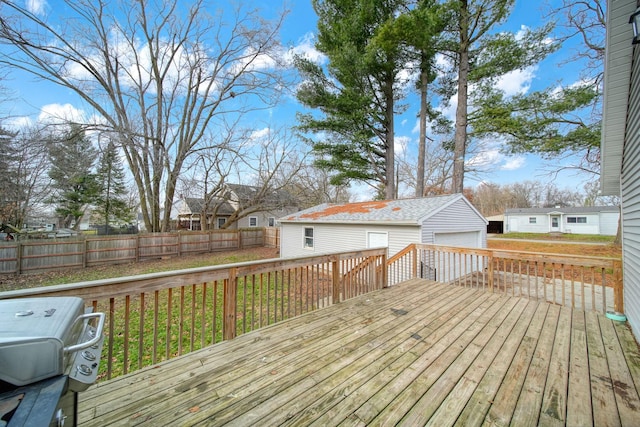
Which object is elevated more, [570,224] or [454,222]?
[454,222]

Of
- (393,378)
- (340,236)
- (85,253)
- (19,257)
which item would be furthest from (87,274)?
(393,378)

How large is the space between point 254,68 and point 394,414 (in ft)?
49.6

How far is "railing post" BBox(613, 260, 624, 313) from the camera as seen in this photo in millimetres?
3516

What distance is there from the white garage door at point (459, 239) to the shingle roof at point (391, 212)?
981mm

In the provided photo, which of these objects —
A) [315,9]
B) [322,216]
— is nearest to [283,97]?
[315,9]

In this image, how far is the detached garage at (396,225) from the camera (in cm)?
773

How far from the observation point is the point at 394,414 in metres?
1.70

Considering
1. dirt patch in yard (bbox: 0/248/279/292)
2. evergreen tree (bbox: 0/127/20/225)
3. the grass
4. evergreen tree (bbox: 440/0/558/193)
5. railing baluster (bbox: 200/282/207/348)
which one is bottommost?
dirt patch in yard (bbox: 0/248/279/292)

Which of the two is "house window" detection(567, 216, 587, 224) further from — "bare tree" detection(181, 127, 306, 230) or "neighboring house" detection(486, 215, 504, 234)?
"bare tree" detection(181, 127, 306, 230)

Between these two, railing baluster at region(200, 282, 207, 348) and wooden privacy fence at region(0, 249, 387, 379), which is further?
railing baluster at region(200, 282, 207, 348)

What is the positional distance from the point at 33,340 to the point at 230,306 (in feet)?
6.21

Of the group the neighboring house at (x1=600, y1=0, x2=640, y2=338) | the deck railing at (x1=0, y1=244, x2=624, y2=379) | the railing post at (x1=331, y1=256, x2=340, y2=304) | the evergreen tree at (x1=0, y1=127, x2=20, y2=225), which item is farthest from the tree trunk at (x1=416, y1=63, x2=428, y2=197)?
the evergreen tree at (x1=0, y1=127, x2=20, y2=225)

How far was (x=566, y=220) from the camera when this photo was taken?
23891mm

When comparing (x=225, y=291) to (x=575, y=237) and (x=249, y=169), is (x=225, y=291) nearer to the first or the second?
(x=249, y=169)
